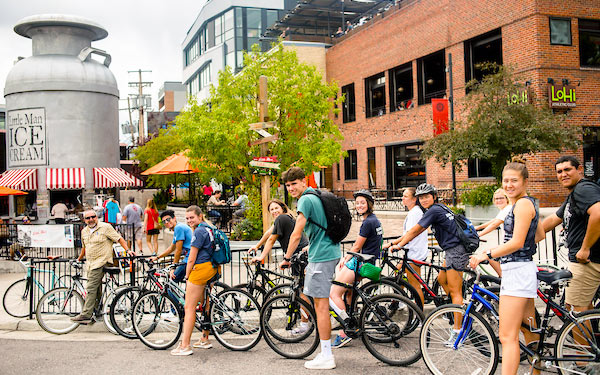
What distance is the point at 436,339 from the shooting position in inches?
200

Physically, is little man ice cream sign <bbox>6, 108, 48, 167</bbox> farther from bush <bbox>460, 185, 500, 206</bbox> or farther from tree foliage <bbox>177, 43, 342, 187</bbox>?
bush <bbox>460, 185, 500, 206</bbox>

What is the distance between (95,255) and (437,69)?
23.5 metres

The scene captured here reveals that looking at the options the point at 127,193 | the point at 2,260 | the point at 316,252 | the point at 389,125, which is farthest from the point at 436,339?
the point at 127,193

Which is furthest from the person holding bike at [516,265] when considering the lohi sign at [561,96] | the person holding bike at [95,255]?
the lohi sign at [561,96]

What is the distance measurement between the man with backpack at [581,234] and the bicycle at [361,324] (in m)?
1.60

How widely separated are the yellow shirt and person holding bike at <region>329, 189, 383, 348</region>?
370 centimetres

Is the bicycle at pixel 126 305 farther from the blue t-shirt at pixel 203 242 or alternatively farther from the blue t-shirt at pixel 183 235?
the blue t-shirt at pixel 203 242

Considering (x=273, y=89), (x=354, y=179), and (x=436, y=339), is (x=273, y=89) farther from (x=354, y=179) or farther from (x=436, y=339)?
(x=354, y=179)

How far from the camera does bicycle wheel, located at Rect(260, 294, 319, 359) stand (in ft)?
19.7

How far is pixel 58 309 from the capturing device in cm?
807

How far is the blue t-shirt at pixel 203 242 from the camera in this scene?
20.7ft

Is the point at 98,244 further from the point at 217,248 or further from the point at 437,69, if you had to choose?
the point at 437,69

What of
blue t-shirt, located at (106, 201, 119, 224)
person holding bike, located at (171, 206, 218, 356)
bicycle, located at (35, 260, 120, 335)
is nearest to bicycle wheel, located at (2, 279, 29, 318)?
bicycle, located at (35, 260, 120, 335)

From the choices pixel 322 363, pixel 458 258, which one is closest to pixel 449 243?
pixel 458 258
